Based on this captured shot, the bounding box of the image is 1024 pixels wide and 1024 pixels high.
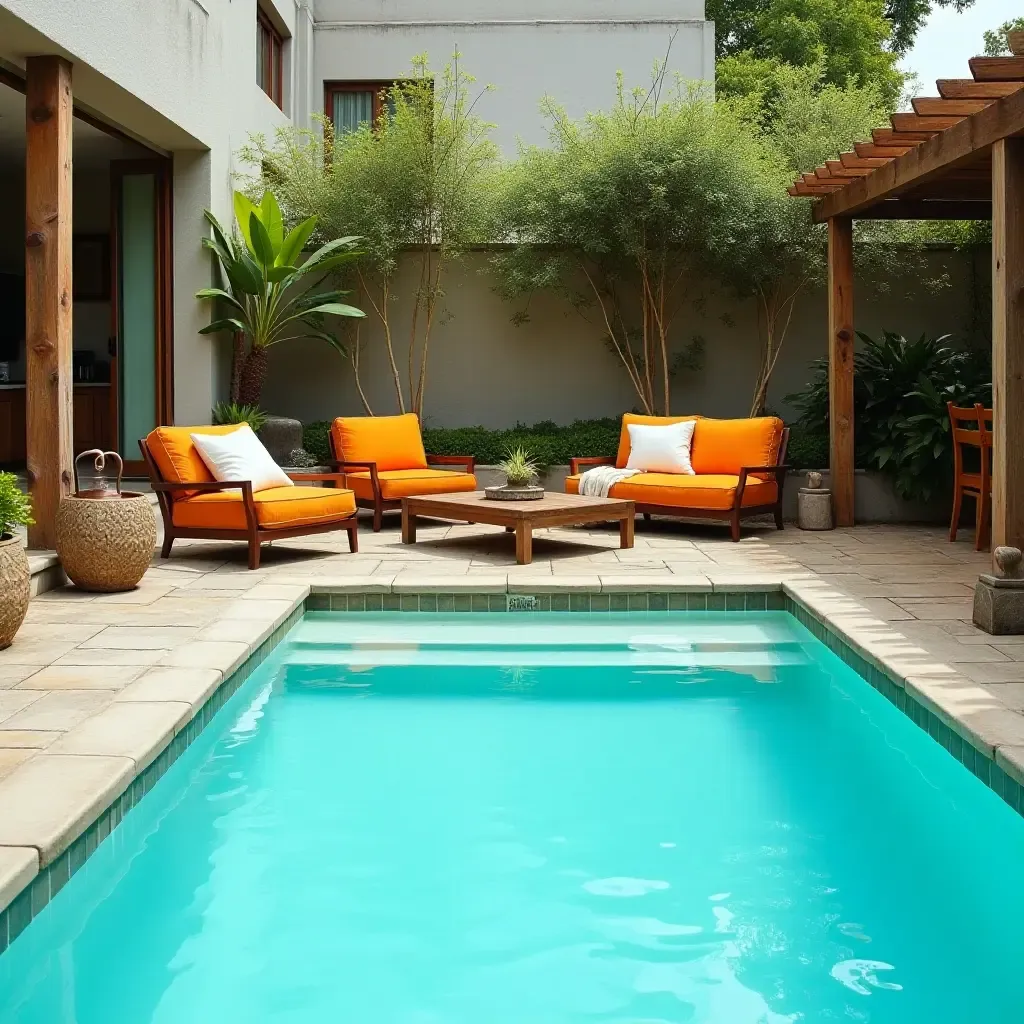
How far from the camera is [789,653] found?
18.7 feet

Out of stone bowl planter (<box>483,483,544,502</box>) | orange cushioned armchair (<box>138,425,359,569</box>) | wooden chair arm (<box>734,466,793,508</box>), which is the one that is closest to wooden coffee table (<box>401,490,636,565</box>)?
stone bowl planter (<box>483,483,544,502</box>)

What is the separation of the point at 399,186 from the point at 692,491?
12.2 ft

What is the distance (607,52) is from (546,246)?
4499 millimetres

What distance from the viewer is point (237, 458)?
7520 millimetres

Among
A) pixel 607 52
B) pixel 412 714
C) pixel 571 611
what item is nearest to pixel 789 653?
pixel 571 611

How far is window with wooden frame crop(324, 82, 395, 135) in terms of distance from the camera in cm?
1422

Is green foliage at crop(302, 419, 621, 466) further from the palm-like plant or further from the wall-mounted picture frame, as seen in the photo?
the wall-mounted picture frame

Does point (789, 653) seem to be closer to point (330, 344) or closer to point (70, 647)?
point (70, 647)

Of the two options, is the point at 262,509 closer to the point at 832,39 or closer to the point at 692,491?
the point at 692,491

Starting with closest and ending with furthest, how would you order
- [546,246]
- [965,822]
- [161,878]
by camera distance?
[161,878] → [965,822] → [546,246]

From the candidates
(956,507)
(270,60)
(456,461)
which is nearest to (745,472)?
(956,507)

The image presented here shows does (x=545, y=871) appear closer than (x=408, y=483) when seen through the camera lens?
Yes

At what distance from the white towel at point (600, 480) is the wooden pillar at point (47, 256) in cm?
371

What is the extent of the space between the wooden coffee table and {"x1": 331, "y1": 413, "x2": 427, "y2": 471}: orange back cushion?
954 mm
